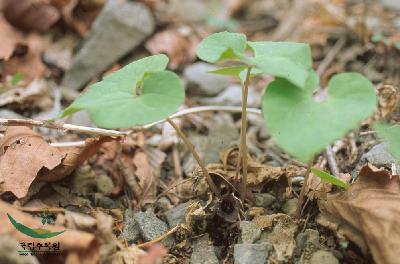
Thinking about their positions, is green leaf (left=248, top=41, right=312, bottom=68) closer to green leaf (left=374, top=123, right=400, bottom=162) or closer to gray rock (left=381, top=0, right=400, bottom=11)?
green leaf (left=374, top=123, right=400, bottom=162)

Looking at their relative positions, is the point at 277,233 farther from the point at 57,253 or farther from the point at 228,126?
the point at 228,126

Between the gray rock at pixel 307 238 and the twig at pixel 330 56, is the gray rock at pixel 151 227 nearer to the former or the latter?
the gray rock at pixel 307 238

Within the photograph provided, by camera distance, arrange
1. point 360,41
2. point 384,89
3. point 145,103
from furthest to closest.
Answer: point 360,41, point 384,89, point 145,103

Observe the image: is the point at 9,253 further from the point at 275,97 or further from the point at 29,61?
the point at 29,61

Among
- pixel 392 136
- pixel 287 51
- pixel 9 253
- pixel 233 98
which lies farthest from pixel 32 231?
pixel 233 98

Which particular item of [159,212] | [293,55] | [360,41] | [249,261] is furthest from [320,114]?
[360,41]
